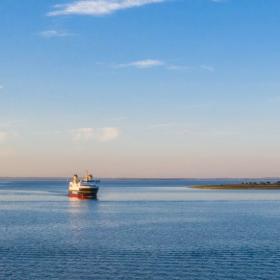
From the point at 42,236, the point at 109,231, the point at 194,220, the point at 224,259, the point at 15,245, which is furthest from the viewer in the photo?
the point at 194,220

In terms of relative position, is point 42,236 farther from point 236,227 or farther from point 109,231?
point 236,227

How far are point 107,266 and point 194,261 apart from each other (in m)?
7.05

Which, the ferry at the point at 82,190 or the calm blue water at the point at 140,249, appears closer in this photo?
the calm blue water at the point at 140,249

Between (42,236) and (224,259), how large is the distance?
2325cm

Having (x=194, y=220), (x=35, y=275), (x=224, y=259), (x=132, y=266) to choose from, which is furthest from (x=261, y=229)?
(x=35, y=275)

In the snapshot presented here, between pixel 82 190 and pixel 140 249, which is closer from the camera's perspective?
pixel 140 249

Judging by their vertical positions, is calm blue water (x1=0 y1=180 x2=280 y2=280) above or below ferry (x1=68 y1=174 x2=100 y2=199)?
below

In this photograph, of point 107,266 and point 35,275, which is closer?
point 35,275

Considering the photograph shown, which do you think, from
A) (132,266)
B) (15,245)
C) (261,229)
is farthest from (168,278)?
(261,229)

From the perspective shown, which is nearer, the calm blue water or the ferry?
the calm blue water

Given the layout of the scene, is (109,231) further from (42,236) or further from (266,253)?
(266,253)

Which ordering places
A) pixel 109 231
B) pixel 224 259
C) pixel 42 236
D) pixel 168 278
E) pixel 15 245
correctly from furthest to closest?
pixel 109 231 < pixel 42 236 < pixel 15 245 < pixel 224 259 < pixel 168 278

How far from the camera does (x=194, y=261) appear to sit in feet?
149

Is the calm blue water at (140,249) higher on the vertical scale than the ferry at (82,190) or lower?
lower
